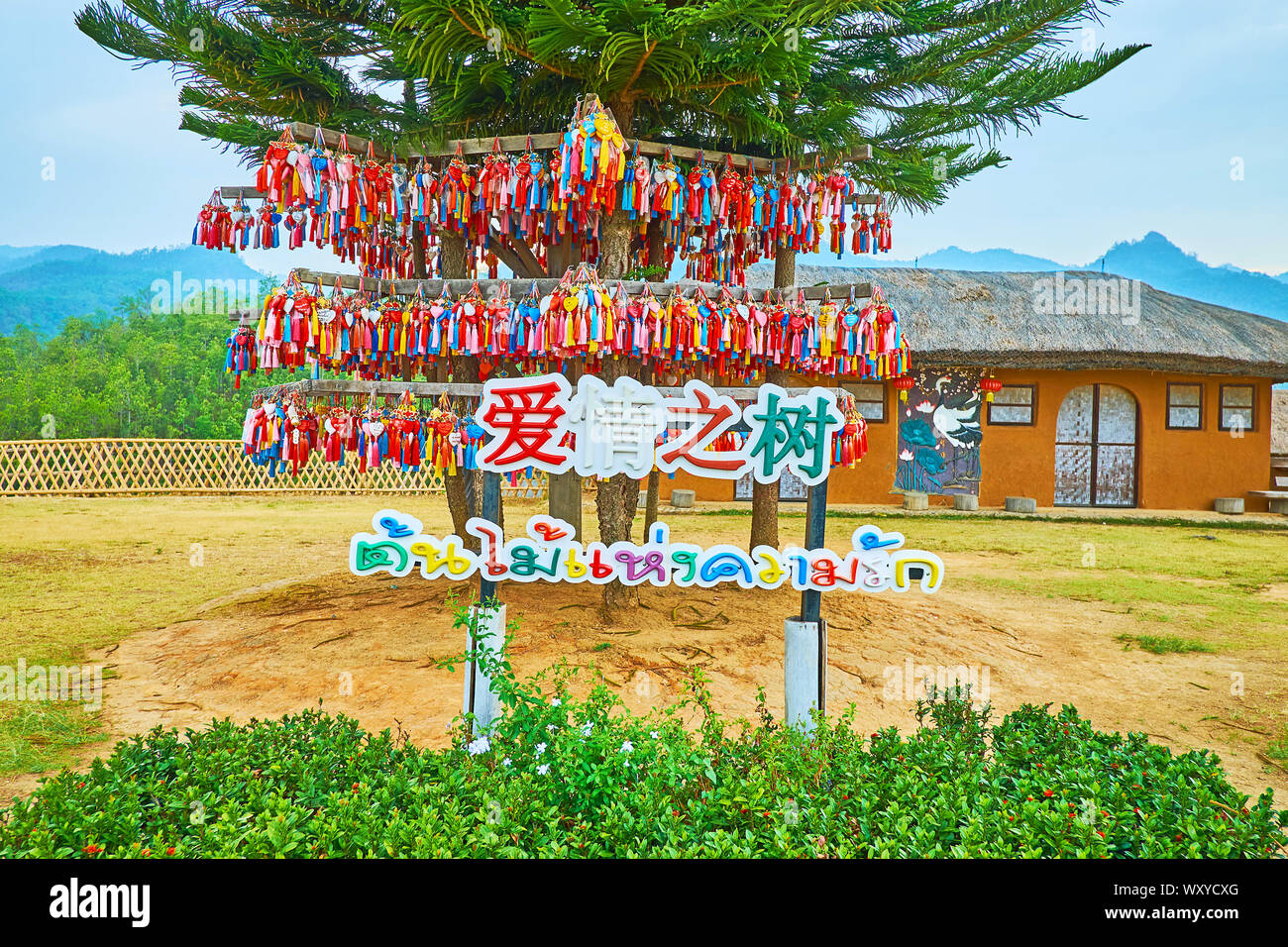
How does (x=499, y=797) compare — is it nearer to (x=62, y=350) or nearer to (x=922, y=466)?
(x=922, y=466)

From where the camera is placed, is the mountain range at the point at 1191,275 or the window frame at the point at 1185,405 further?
the mountain range at the point at 1191,275

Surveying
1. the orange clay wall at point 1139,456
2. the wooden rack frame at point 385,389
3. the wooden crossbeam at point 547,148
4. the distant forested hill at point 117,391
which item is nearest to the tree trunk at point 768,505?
the wooden crossbeam at point 547,148

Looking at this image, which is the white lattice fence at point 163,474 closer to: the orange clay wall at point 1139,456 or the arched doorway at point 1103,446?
the orange clay wall at point 1139,456

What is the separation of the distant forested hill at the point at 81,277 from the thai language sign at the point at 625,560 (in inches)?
2367

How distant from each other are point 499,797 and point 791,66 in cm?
413

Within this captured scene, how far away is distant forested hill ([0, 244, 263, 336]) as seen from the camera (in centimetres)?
6262

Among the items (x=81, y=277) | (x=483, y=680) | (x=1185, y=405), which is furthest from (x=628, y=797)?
(x=81, y=277)

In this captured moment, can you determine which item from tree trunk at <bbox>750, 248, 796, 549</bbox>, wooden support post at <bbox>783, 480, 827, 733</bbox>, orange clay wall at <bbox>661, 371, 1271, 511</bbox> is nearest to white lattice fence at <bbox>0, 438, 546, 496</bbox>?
orange clay wall at <bbox>661, 371, 1271, 511</bbox>

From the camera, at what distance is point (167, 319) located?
31.3m

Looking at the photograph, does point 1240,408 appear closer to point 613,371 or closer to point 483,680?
point 613,371

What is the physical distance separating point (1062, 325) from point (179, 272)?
73.8 m

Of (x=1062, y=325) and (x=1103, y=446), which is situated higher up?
(x=1062, y=325)

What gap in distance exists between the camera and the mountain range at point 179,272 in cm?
6469

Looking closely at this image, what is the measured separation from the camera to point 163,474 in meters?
16.0
